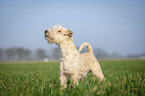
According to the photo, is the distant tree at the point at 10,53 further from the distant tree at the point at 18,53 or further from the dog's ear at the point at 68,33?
the dog's ear at the point at 68,33

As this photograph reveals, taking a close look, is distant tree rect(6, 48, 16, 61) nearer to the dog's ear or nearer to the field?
the field

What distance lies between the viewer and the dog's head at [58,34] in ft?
10.7

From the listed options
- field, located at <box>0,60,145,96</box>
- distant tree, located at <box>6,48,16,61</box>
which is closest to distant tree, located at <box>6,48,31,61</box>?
distant tree, located at <box>6,48,16,61</box>

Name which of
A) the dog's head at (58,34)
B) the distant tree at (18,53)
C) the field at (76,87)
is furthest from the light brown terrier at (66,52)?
the distant tree at (18,53)

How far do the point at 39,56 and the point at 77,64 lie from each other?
118 m

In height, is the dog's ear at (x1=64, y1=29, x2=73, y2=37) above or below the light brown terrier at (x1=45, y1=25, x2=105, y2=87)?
above

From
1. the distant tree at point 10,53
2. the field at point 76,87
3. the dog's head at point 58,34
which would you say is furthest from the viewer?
the distant tree at point 10,53

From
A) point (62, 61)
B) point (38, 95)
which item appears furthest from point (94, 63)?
point (38, 95)

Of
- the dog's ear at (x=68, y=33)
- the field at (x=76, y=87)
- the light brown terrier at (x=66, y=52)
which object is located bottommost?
the field at (x=76, y=87)

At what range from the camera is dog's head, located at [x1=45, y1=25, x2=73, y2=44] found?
3.26 m

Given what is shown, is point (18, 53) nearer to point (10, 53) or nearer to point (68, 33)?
point (10, 53)

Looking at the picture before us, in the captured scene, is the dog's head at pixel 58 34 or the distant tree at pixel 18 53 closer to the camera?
the dog's head at pixel 58 34

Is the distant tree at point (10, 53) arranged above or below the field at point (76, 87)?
above

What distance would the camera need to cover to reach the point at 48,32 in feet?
10.7
